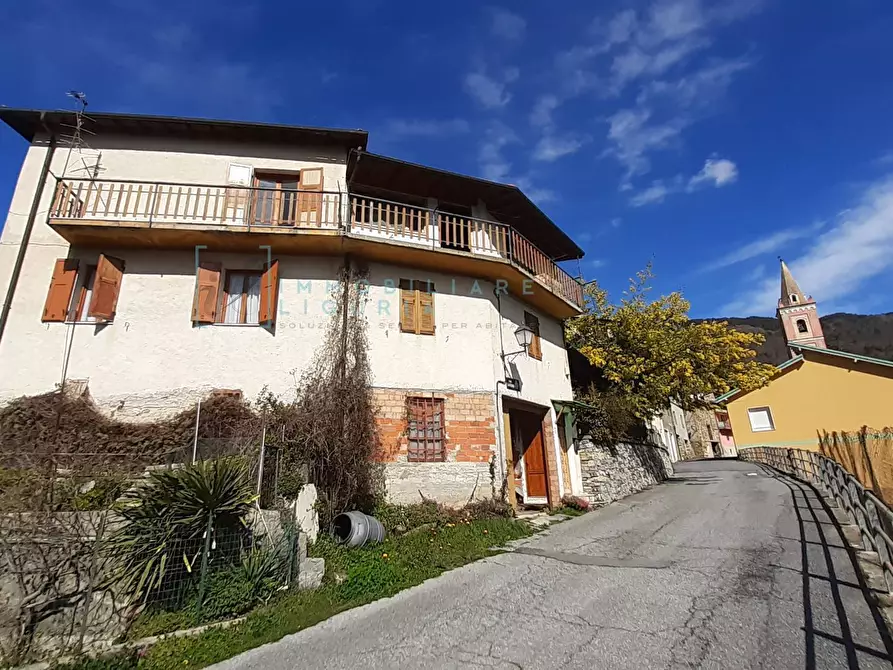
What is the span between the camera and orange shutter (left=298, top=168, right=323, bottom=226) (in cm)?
1013

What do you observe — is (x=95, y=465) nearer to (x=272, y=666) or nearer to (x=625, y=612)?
(x=272, y=666)

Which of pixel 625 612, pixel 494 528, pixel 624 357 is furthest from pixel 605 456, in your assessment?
pixel 625 612


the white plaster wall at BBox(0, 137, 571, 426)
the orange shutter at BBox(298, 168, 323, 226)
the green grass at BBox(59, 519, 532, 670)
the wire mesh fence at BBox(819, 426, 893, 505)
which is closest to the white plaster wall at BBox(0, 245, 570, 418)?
the white plaster wall at BBox(0, 137, 571, 426)

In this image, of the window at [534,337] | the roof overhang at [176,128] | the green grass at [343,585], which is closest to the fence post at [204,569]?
the green grass at [343,585]

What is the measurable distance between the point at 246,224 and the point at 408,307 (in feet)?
13.4

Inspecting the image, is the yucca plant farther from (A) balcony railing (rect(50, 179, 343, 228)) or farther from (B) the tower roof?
(B) the tower roof

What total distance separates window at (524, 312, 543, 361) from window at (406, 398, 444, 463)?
149 inches

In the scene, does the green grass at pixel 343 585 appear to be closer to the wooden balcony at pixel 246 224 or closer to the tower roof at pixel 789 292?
the wooden balcony at pixel 246 224

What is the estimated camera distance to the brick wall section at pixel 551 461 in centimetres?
1158

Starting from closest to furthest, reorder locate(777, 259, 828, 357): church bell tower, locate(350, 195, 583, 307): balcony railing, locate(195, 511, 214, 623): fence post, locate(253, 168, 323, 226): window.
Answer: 1. locate(195, 511, 214, 623): fence post
2. locate(253, 168, 323, 226): window
3. locate(350, 195, 583, 307): balcony railing
4. locate(777, 259, 828, 357): church bell tower

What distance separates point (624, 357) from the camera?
48.7ft

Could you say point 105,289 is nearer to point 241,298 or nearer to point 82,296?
point 82,296

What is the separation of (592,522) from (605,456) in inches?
154

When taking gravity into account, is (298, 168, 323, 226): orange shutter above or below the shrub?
above
